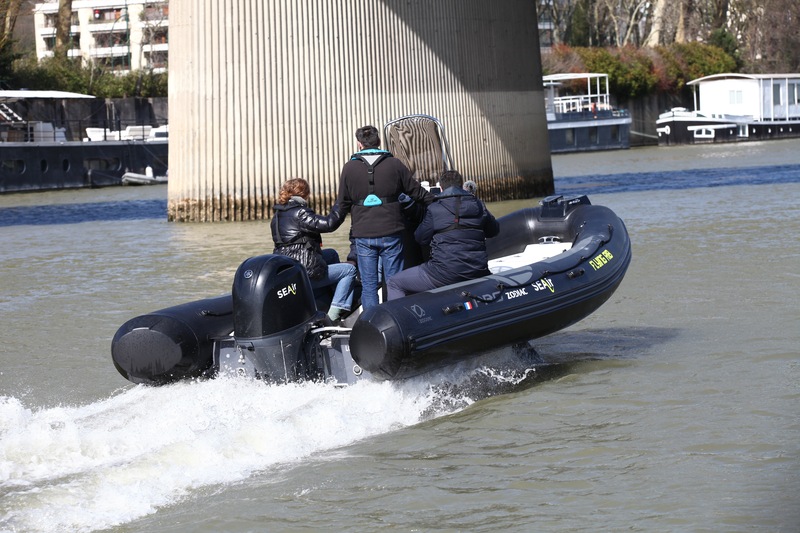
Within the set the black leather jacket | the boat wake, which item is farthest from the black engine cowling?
the black leather jacket

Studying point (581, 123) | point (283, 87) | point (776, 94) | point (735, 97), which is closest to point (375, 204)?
point (283, 87)

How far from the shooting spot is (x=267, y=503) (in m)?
6.01

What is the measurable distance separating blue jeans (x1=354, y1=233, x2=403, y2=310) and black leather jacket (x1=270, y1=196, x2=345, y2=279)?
0.27m

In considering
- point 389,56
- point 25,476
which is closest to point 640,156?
point 389,56

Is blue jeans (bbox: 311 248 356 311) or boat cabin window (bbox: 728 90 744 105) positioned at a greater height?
boat cabin window (bbox: 728 90 744 105)

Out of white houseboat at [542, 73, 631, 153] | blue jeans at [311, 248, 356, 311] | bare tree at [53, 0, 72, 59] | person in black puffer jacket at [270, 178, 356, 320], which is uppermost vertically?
bare tree at [53, 0, 72, 59]

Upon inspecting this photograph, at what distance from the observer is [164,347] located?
780 centimetres

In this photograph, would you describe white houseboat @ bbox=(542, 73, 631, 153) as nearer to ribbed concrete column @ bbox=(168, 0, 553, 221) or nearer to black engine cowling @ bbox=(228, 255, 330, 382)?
ribbed concrete column @ bbox=(168, 0, 553, 221)

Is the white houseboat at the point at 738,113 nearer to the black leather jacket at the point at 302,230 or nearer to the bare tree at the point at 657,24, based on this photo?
the bare tree at the point at 657,24

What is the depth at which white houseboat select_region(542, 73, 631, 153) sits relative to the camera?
2142 inches

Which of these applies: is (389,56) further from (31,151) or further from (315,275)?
(31,151)

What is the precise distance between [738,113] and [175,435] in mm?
56404

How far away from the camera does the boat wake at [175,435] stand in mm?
5906

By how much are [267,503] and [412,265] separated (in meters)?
3.24
